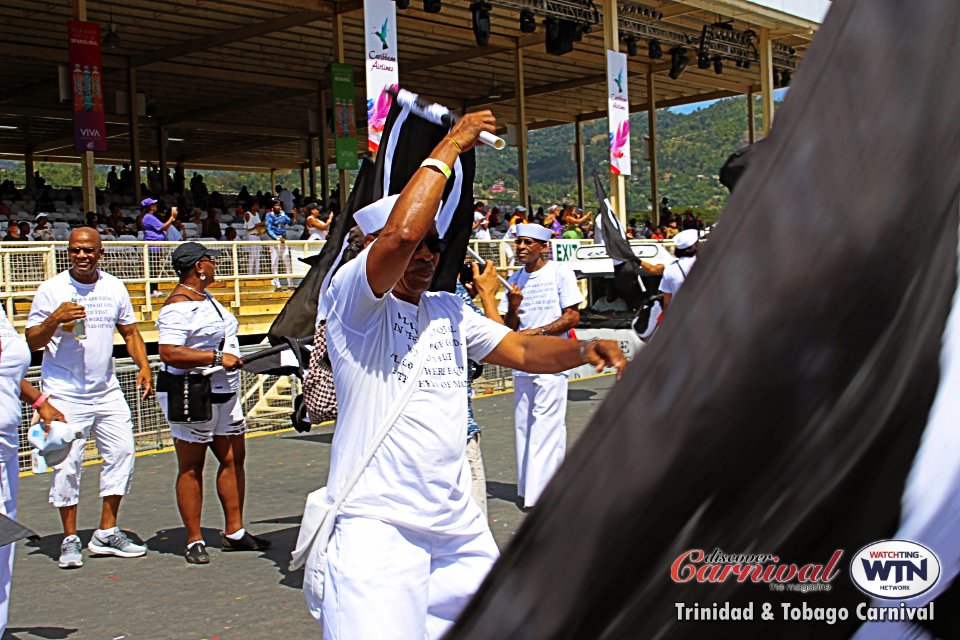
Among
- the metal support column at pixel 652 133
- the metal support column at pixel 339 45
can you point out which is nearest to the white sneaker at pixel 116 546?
the metal support column at pixel 339 45

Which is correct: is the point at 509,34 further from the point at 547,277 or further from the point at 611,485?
the point at 611,485

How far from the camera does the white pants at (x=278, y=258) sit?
17375 mm

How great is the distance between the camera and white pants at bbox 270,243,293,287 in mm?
17375

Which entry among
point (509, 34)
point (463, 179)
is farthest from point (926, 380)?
point (509, 34)

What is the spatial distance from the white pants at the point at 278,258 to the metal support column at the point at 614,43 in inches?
385

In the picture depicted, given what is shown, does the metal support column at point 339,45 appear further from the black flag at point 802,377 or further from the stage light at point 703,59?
the black flag at point 802,377

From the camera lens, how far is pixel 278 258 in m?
17.5

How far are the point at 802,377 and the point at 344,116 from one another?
23183 mm

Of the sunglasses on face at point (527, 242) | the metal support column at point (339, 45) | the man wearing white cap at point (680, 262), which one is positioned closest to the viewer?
the sunglasses on face at point (527, 242)

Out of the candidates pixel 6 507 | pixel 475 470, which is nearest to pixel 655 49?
pixel 475 470

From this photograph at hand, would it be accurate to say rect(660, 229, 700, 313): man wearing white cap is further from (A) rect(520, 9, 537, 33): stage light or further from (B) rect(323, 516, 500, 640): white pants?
(A) rect(520, 9, 537, 33): stage light

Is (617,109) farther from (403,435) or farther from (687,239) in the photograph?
(403,435)

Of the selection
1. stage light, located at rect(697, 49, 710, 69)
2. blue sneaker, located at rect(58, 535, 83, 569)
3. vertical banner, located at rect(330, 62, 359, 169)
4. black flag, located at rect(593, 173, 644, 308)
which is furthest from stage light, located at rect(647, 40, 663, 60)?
blue sneaker, located at rect(58, 535, 83, 569)

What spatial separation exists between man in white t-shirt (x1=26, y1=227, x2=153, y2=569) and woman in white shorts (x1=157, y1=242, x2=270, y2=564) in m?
0.37
